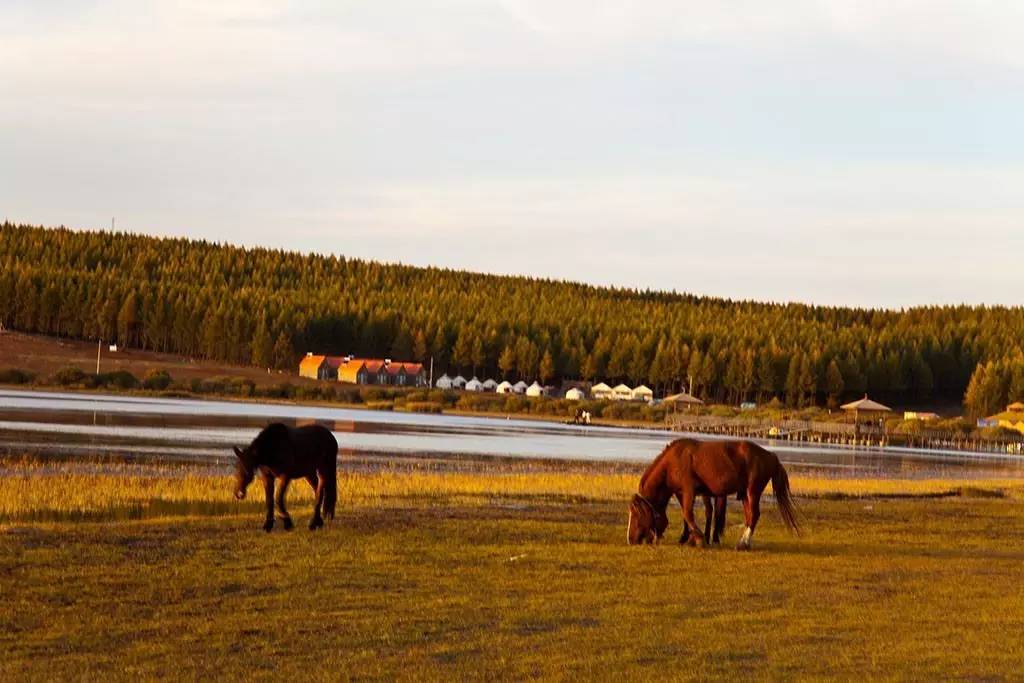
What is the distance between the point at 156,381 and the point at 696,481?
5282 inches

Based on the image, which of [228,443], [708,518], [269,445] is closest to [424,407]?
[228,443]

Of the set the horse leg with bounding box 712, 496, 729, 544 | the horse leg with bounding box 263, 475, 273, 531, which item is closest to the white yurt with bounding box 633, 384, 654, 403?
the horse leg with bounding box 712, 496, 729, 544

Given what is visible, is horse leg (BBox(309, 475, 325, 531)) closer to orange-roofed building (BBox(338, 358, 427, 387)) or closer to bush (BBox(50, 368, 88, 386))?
bush (BBox(50, 368, 88, 386))

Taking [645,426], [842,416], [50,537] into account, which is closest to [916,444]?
[645,426]

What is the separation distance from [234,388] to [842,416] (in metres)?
62.3

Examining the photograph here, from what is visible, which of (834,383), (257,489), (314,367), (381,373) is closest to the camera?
(257,489)

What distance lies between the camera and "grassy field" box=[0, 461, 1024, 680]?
42.4ft

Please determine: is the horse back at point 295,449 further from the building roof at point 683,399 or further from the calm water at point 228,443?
the building roof at point 683,399

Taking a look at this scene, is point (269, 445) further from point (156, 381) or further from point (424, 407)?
point (156, 381)

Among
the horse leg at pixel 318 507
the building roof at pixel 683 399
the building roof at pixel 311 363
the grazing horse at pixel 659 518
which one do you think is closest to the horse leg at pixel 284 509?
the horse leg at pixel 318 507

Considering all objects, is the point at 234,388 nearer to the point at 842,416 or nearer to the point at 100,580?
the point at 842,416

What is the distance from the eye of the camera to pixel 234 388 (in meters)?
159

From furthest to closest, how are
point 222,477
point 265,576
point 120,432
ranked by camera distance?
point 120,432, point 222,477, point 265,576

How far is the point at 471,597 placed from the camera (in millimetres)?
16422
